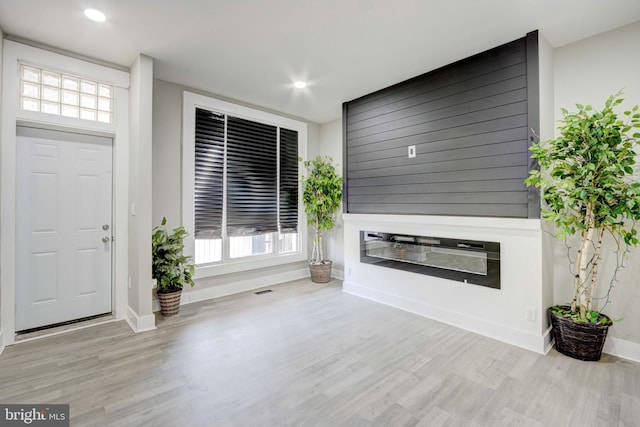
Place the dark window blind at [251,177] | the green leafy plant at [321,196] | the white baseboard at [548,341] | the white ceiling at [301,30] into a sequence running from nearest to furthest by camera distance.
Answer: the white ceiling at [301,30] → the white baseboard at [548,341] → the dark window blind at [251,177] → the green leafy plant at [321,196]

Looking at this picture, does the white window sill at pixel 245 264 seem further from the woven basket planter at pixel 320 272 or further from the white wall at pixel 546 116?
the white wall at pixel 546 116

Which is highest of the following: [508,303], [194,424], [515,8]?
[515,8]

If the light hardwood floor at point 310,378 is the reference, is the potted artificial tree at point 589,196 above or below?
above

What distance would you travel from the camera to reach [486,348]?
265 centimetres

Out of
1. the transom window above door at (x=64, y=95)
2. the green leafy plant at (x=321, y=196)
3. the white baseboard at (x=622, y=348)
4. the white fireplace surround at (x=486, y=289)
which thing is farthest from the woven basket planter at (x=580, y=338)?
the transom window above door at (x=64, y=95)

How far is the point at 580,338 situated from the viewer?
2.41 m

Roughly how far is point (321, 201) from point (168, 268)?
2453mm

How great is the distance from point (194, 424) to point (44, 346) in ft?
6.72

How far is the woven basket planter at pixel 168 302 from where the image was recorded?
335 centimetres

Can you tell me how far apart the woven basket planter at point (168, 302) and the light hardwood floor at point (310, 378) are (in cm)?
21

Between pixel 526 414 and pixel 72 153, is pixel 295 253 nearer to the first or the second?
pixel 72 153

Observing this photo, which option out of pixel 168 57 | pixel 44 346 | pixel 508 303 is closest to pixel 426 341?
pixel 508 303

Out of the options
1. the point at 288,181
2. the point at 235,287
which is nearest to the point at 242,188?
the point at 288,181

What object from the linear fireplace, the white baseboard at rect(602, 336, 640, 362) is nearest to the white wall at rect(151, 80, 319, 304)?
the linear fireplace
